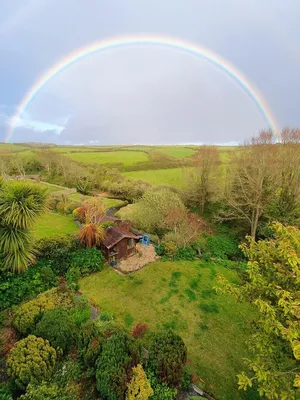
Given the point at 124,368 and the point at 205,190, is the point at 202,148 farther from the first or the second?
the point at 124,368

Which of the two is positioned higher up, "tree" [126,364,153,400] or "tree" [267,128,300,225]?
"tree" [267,128,300,225]

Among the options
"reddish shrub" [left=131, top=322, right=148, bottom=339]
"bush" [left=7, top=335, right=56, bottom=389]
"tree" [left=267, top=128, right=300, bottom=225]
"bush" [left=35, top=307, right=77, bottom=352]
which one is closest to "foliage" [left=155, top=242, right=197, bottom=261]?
"reddish shrub" [left=131, top=322, right=148, bottom=339]

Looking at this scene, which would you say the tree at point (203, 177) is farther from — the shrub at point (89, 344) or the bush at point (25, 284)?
the shrub at point (89, 344)

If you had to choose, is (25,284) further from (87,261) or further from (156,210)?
(156,210)

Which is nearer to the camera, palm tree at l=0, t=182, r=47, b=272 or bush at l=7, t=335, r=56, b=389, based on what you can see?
bush at l=7, t=335, r=56, b=389

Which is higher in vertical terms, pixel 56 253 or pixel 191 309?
pixel 56 253

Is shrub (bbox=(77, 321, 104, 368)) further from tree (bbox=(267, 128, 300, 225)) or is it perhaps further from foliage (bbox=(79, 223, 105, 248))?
tree (bbox=(267, 128, 300, 225))

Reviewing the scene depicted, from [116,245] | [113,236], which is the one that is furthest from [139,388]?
[113,236]
